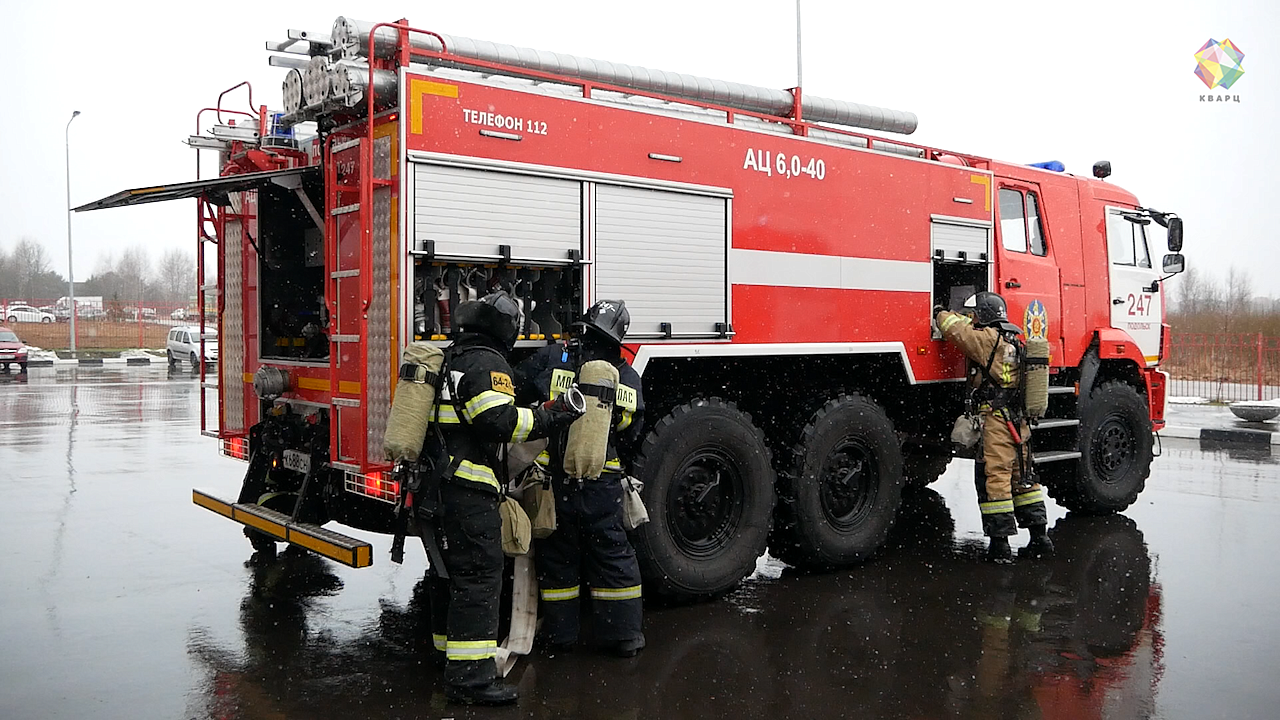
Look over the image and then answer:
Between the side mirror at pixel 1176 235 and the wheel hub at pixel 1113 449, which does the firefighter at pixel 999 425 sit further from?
the side mirror at pixel 1176 235

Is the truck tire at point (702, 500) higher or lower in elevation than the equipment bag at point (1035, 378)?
lower

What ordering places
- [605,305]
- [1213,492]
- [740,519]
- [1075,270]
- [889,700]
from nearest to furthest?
[889,700] → [605,305] → [740,519] → [1075,270] → [1213,492]

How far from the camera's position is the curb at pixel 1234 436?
1366 centimetres

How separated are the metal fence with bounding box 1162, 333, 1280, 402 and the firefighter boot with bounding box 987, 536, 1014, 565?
14.8m

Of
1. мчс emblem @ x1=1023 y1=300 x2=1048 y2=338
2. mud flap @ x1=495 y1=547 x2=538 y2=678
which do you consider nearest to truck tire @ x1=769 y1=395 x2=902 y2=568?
мчс emblem @ x1=1023 y1=300 x2=1048 y2=338

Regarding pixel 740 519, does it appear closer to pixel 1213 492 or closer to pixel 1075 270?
pixel 1075 270

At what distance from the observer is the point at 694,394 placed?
6488 millimetres

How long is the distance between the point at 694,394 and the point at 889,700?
Result: 8.25 ft

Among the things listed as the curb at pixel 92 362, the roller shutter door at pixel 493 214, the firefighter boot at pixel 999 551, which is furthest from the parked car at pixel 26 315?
the firefighter boot at pixel 999 551

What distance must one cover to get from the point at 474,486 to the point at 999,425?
4.22m

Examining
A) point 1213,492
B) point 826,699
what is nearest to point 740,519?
point 826,699

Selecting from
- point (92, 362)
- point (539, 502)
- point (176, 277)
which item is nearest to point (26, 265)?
point (176, 277)

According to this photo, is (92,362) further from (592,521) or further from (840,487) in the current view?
(592,521)

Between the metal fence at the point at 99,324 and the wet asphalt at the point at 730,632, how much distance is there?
1519 inches
